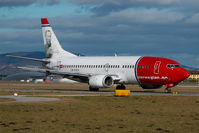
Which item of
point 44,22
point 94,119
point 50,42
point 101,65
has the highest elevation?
point 44,22

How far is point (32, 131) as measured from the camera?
20422 mm

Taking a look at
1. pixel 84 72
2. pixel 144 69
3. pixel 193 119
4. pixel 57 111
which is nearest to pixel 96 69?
pixel 84 72

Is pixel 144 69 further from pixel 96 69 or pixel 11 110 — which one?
pixel 11 110

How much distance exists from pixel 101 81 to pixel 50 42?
16.0 m

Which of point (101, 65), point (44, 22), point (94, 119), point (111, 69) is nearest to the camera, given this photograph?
point (94, 119)

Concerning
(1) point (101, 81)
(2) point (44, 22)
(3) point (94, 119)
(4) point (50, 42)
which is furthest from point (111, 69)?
(3) point (94, 119)

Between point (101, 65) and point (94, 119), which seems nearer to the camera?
point (94, 119)

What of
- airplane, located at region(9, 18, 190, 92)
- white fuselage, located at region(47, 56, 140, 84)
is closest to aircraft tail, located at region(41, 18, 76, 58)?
airplane, located at region(9, 18, 190, 92)

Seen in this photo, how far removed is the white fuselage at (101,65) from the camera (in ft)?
189

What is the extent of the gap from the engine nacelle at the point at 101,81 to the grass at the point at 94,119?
24.5 meters

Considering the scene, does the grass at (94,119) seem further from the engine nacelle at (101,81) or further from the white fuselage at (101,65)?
the white fuselage at (101,65)

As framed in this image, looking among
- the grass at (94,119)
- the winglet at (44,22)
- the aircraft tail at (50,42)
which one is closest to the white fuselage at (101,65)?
the aircraft tail at (50,42)

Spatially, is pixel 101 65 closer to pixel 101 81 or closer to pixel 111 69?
pixel 111 69

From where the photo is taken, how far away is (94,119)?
2503 cm
